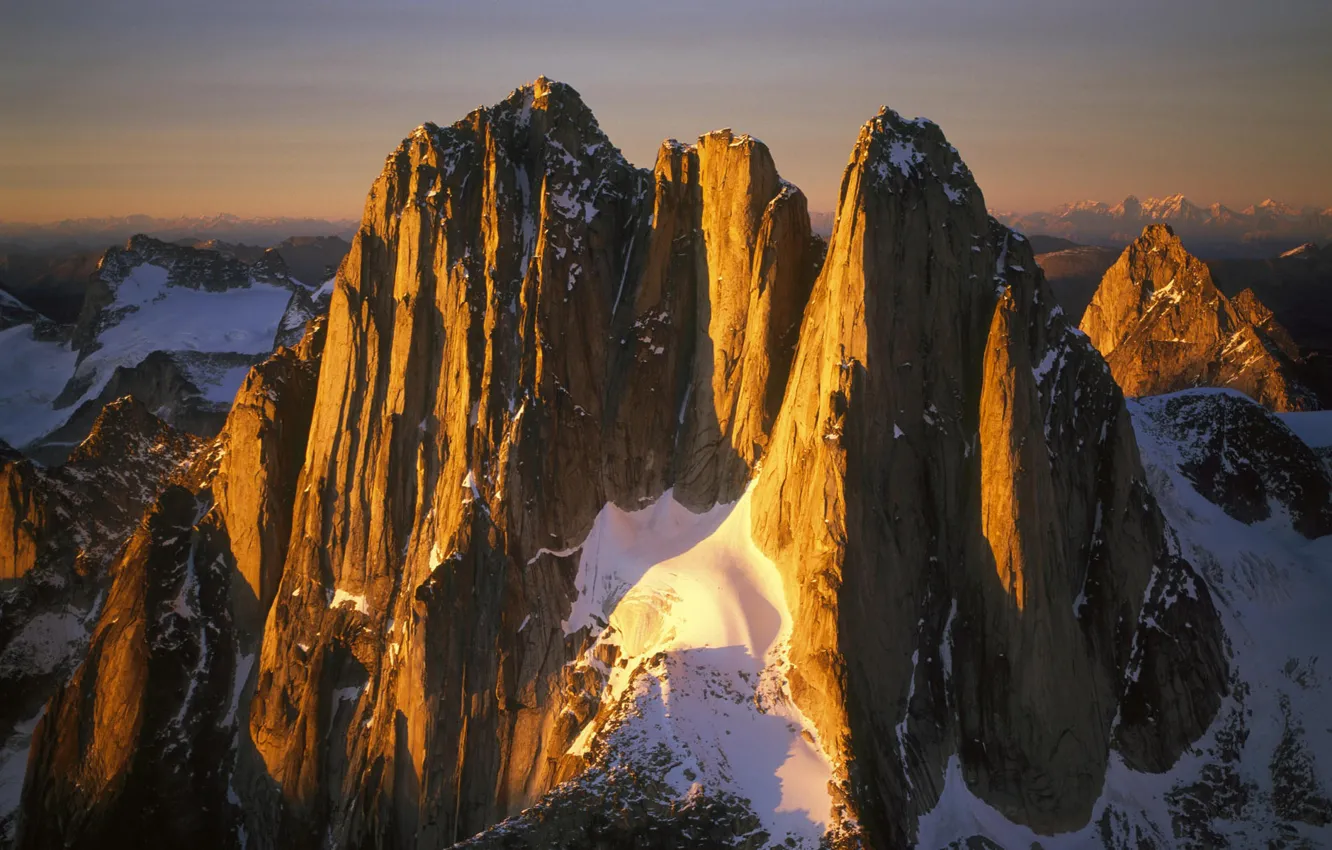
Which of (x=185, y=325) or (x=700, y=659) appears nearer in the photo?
(x=700, y=659)

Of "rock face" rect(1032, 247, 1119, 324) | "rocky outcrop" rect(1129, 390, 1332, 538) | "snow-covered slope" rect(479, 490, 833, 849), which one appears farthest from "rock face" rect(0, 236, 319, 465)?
"rock face" rect(1032, 247, 1119, 324)

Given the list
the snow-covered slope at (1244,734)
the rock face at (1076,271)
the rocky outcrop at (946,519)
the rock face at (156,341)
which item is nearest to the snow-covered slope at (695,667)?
the rocky outcrop at (946,519)

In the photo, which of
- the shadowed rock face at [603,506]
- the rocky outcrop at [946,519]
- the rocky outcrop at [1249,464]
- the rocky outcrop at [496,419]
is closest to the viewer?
the rocky outcrop at [946,519]

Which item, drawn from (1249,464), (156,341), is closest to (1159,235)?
(1249,464)

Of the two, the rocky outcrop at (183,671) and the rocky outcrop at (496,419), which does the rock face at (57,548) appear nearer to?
the rocky outcrop at (183,671)

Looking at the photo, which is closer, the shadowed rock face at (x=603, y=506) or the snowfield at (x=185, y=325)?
the shadowed rock face at (x=603, y=506)

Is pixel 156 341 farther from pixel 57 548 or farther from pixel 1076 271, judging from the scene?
pixel 1076 271
